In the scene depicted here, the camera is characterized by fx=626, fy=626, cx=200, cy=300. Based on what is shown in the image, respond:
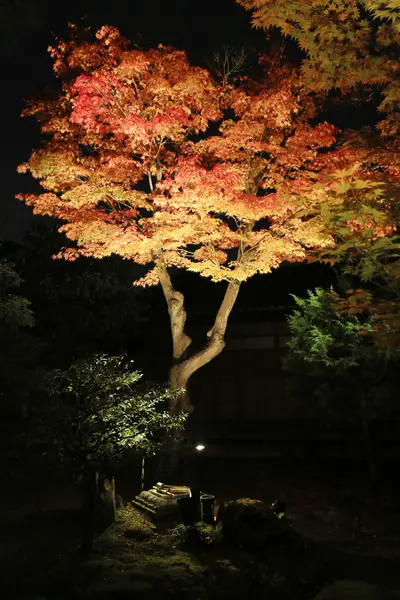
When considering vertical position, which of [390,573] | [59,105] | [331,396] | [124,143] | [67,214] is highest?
[59,105]

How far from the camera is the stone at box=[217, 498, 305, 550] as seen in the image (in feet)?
29.7

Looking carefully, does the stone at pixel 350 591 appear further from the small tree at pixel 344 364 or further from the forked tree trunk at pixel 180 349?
the small tree at pixel 344 364

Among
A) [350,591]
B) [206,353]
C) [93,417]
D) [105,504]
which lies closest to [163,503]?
[105,504]

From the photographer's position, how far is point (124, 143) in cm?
1346

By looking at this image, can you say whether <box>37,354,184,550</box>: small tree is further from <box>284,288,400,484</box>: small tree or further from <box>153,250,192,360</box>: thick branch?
<box>284,288,400,484</box>: small tree

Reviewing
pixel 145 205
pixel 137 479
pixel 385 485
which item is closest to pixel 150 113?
pixel 145 205

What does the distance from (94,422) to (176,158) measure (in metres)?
6.30

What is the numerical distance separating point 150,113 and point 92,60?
5.59ft

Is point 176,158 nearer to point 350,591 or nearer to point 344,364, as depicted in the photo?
point 344,364

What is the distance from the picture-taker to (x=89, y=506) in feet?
31.1

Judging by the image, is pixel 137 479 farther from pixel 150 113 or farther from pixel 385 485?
pixel 150 113

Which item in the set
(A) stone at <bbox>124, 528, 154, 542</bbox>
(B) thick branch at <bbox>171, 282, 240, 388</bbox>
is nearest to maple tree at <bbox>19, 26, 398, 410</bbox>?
(B) thick branch at <bbox>171, 282, 240, 388</bbox>

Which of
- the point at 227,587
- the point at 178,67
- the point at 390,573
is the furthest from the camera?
the point at 178,67

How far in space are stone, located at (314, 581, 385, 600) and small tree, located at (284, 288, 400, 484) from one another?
6099mm
